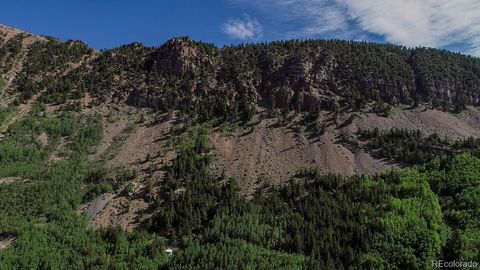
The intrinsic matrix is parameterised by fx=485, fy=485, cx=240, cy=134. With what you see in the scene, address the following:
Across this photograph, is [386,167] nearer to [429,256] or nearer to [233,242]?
[429,256]

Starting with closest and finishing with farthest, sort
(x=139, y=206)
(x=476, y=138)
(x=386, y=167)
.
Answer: (x=139, y=206) → (x=386, y=167) → (x=476, y=138)

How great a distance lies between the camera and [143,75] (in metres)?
118

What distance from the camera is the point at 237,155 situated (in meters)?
90.1

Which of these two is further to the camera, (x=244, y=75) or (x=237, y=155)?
(x=244, y=75)

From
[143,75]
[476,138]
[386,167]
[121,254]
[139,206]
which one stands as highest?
[143,75]

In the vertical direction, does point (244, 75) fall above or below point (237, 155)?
above

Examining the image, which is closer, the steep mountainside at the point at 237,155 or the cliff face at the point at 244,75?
the steep mountainside at the point at 237,155

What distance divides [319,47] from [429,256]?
249 feet

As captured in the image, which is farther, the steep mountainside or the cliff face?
the cliff face

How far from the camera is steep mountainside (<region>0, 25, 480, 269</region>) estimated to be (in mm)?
64688

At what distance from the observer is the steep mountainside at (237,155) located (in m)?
64.7

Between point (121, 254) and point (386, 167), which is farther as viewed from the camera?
point (386, 167)

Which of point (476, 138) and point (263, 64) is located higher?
point (263, 64)

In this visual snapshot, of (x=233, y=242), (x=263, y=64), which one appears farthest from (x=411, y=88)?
(x=233, y=242)
